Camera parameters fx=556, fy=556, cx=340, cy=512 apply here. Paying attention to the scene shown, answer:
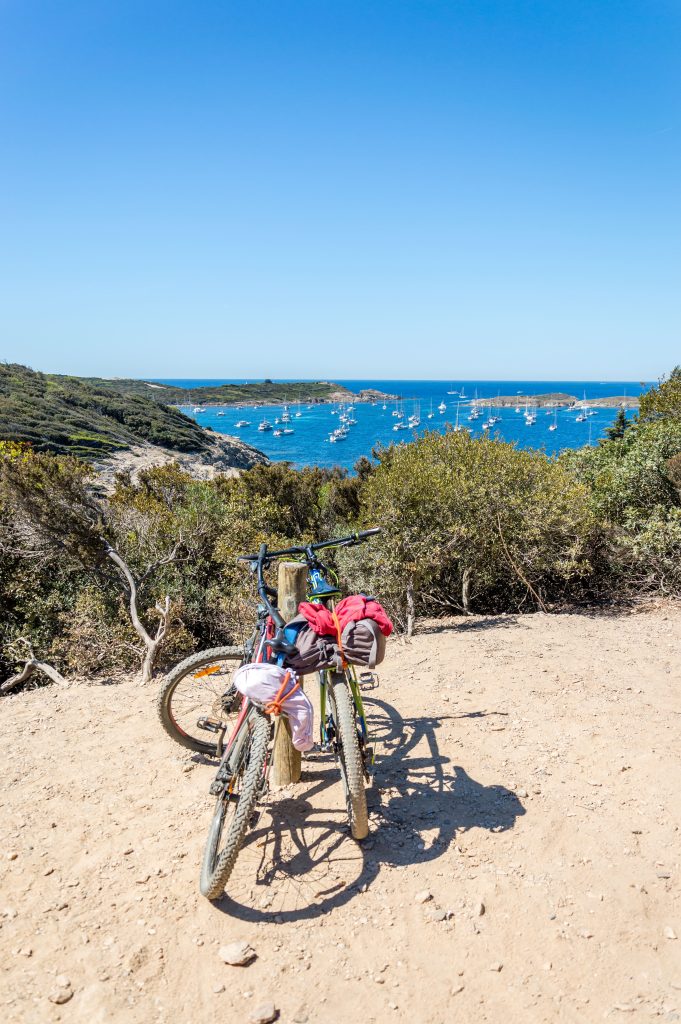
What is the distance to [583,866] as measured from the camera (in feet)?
10.1

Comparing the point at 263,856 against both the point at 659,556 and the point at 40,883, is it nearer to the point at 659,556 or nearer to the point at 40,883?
the point at 40,883

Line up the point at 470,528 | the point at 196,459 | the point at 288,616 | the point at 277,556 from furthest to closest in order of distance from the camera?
1. the point at 196,459
2. the point at 470,528
3. the point at 288,616
4. the point at 277,556

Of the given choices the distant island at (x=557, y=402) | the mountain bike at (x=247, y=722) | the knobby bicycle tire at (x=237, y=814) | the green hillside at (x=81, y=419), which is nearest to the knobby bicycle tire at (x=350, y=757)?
the mountain bike at (x=247, y=722)

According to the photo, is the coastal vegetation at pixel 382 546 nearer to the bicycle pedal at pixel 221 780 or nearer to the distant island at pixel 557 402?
the bicycle pedal at pixel 221 780

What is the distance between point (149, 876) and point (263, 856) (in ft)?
2.10

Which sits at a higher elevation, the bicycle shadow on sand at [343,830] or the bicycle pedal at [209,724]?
the bicycle pedal at [209,724]

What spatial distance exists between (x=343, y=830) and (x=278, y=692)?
1168mm

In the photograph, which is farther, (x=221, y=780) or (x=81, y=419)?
(x=81, y=419)

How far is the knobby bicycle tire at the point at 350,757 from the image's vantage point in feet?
9.62

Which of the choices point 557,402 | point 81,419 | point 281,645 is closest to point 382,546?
point 281,645

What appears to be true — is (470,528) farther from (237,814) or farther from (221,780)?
(237,814)

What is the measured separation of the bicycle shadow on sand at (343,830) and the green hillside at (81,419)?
34.5 m

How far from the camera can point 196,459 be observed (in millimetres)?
51812

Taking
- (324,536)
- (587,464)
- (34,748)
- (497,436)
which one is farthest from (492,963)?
(324,536)
